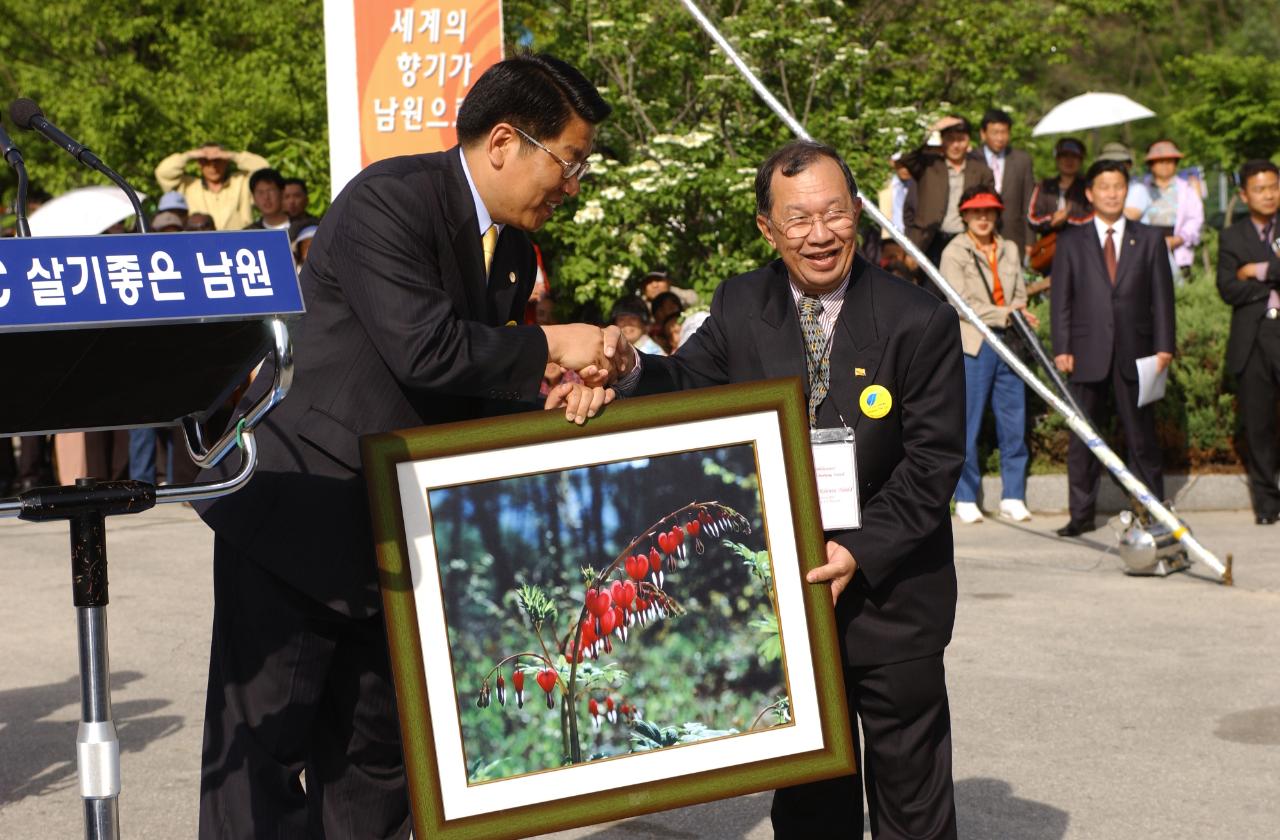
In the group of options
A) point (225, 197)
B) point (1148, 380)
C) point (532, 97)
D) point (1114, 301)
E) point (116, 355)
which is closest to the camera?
point (116, 355)

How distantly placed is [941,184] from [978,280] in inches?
67.8

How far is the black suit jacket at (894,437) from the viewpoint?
3682 mm

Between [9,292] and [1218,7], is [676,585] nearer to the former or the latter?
[9,292]

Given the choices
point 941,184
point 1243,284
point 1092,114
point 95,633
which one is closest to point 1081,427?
point 1243,284

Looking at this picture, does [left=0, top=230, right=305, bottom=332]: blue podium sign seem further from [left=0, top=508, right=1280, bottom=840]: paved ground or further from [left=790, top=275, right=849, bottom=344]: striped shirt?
[left=0, top=508, right=1280, bottom=840]: paved ground

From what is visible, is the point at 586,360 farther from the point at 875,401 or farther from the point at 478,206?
the point at 875,401

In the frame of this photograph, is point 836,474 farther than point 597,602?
Yes

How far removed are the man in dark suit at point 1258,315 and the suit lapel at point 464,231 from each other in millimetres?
8876

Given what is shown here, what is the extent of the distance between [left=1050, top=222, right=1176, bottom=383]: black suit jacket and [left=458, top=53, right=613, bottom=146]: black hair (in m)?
8.07

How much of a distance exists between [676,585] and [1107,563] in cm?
715

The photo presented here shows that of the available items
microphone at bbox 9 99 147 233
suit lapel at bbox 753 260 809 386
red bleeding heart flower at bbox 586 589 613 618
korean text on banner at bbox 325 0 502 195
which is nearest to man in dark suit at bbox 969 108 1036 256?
korean text on banner at bbox 325 0 502 195

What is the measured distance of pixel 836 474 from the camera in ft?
12.0

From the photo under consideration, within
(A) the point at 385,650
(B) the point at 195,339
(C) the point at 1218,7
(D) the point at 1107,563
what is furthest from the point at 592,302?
(C) the point at 1218,7

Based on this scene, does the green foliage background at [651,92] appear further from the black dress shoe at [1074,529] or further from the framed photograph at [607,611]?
the framed photograph at [607,611]
